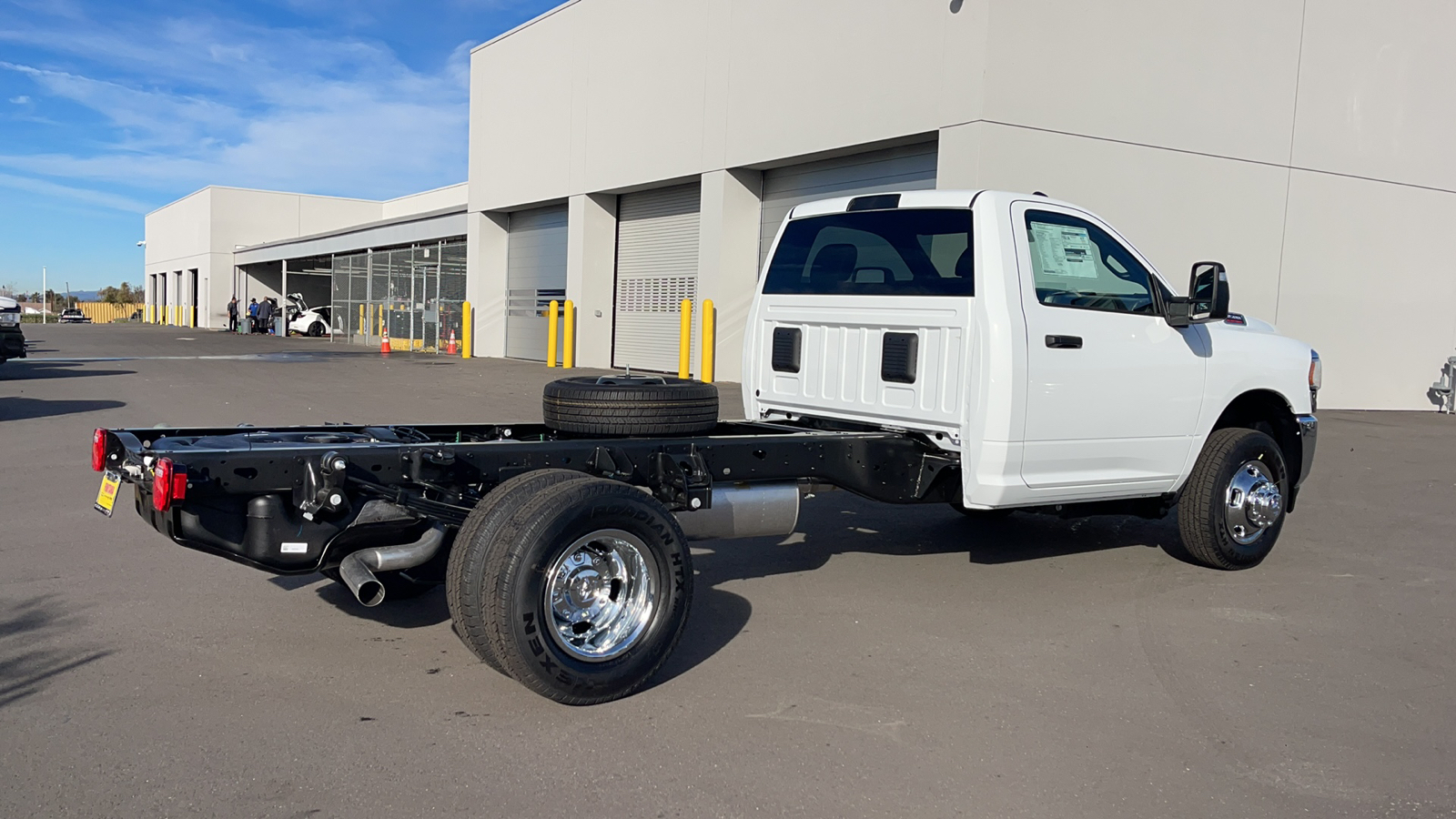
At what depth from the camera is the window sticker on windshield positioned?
5840 mm

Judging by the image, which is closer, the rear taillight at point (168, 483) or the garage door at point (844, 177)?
the rear taillight at point (168, 483)

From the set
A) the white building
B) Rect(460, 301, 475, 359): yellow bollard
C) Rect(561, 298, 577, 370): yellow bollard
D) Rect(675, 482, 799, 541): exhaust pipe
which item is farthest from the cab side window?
Rect(460, 301, 475, 359): yellow bollard

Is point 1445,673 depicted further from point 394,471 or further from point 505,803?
point 394,471

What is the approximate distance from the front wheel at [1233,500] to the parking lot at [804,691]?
0.19 metres

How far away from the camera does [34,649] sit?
4562mm

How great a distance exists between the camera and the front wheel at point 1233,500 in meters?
6.48

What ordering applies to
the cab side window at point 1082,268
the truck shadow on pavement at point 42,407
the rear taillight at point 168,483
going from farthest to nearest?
the truck shadow on pavement at point 42,407
the cab side window at point 1082,268
the rear taillight at point 168,483

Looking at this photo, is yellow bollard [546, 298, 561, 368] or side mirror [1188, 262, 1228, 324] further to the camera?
yellow bollard [546, 298, 561, 368]

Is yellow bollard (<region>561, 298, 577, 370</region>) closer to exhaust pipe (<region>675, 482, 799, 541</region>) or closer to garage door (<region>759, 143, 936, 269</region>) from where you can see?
garage door (<region>759, 143, 936, 269</region>)

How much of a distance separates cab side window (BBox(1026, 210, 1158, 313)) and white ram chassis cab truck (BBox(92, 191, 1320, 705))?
0.05 feet

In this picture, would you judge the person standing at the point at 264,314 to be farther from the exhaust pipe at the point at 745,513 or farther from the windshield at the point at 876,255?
the exhaust pipe at the point at 745,513

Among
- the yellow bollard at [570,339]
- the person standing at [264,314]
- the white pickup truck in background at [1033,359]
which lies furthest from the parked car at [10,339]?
the person standing at [264,314]

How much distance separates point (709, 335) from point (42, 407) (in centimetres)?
1094

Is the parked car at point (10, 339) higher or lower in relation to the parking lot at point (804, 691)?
higher
